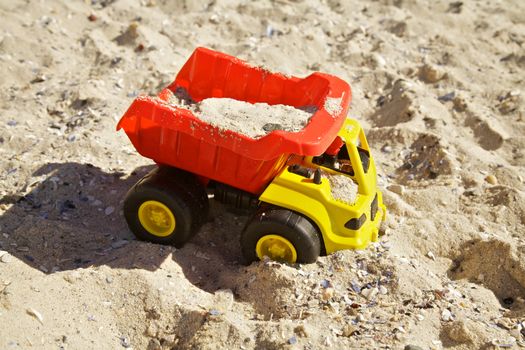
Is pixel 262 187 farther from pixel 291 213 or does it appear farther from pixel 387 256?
pixel 387 256

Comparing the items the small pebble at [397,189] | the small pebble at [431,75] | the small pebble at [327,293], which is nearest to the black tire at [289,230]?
the small pebble at [327,293]

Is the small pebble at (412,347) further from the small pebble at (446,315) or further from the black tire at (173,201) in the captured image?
the black tire at (173,201)

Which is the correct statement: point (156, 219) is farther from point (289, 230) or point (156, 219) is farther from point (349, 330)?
point (349, 330)

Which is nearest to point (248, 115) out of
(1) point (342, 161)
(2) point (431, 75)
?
(1) point (342, 161)

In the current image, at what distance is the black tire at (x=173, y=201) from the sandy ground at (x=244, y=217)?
0.12m

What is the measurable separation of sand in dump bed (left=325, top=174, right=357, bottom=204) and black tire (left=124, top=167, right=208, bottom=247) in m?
0.82

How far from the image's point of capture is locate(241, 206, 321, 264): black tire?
12.0 ft

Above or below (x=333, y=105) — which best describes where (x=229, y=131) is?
below

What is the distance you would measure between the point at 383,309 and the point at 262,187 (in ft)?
3.26

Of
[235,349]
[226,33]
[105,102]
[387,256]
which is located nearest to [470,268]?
[387,256]

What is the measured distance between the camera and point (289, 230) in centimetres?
367

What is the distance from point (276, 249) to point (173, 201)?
26.6 inches

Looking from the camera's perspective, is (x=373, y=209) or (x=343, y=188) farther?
(x=373, y=209)

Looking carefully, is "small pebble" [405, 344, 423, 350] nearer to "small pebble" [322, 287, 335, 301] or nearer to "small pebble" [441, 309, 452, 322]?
"small pebble" [441, 309, 452, 322]
